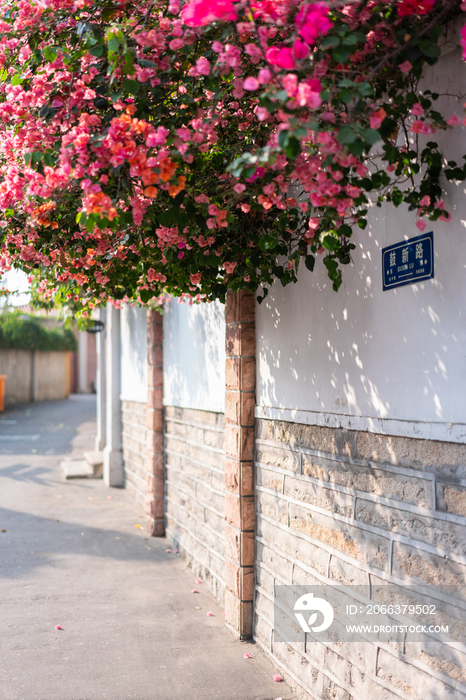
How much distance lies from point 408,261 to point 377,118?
849 mm

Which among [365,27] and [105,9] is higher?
[105,9]

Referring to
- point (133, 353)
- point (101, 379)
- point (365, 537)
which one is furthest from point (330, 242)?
point (101, 379)

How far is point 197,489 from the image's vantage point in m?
5.91

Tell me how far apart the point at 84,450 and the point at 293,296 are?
1092cm

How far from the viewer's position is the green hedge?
22547 mm

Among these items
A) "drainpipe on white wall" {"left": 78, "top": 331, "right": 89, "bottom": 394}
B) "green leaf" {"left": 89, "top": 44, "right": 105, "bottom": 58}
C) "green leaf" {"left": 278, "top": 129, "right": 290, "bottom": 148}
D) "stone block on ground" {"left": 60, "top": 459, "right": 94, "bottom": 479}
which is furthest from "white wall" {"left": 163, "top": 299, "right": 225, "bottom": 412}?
"drainpipe on white wall" {"left": 78, "top": 331, "right": 89, "bottom": 394}

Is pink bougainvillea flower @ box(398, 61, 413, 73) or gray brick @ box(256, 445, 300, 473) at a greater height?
pink bougainvillea flower @ box(398, 61, 413, 73)

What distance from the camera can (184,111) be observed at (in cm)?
247

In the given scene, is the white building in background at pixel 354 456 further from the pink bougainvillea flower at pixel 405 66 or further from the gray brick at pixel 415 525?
the pink bougainvillea flower at pixel 405 66

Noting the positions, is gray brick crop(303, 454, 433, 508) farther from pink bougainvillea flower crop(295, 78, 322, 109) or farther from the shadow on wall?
pink bougainvillea flower crop(295, 78, 322, 109)

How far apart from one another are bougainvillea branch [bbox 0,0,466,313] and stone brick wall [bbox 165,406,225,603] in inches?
96.0

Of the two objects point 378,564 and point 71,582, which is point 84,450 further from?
point 378,564

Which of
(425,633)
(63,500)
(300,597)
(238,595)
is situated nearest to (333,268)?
(425,633)

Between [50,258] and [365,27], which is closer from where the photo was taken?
[365,27]
